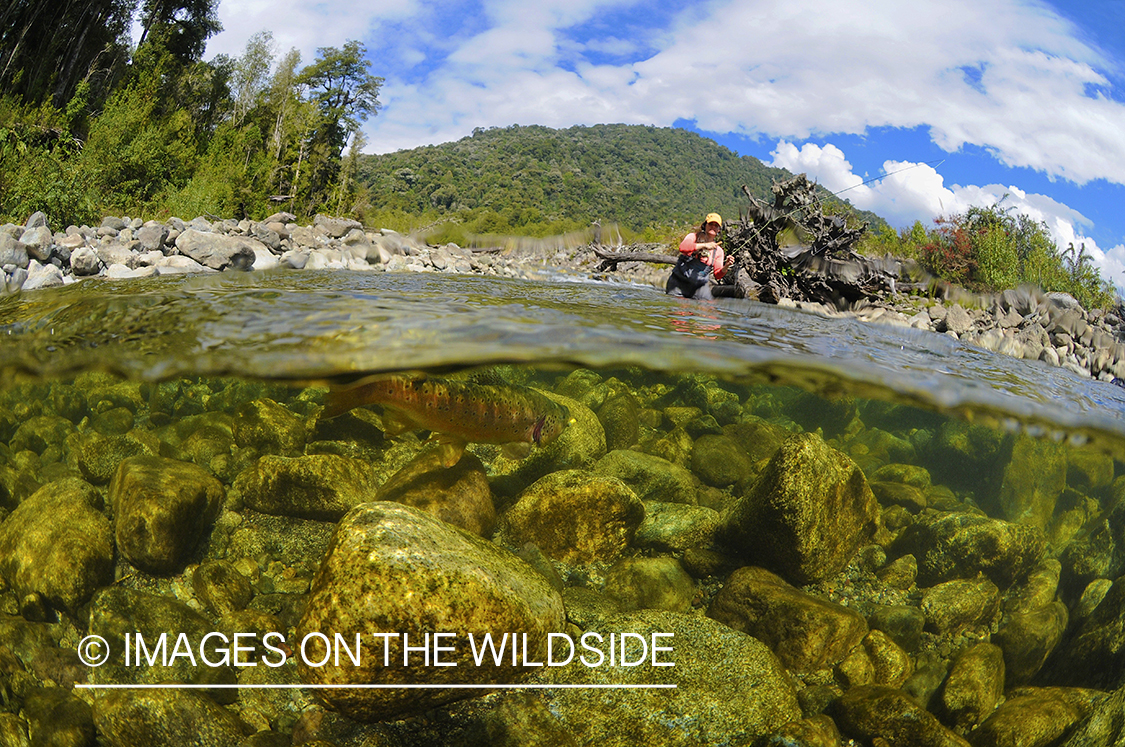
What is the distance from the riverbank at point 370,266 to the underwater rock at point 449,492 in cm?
647

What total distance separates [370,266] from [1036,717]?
1374cm

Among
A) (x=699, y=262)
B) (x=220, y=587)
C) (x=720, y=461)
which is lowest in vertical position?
(x=220, y=587)

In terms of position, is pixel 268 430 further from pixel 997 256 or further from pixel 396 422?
pixel 997 256

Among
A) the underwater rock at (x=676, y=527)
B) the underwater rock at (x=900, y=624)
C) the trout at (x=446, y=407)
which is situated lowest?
the underwater rock at (x=900, y=624)

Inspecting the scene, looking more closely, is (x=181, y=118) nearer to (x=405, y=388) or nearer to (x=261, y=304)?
(x=261, y=304)

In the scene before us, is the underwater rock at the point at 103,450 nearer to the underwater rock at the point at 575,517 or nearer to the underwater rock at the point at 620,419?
the underwater rock at the point at 575,517

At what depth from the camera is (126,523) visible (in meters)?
4.37

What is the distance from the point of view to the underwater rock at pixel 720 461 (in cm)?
569

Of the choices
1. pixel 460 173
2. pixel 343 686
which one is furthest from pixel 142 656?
pixel 460 173

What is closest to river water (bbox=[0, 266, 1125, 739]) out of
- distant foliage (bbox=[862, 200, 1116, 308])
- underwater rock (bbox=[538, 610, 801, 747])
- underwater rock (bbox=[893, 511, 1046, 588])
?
underwater rock (bbox=[893, 511, 1046, 588])

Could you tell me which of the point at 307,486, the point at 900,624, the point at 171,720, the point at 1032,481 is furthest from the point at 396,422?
the point at 1032,481

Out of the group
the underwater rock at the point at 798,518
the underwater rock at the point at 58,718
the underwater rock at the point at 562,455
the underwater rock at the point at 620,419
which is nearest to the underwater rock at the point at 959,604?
the underwater rock at the point at 798,518

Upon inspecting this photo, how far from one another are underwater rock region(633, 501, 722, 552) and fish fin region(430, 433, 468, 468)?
1687mm

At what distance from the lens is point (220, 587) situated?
13.6 feet
